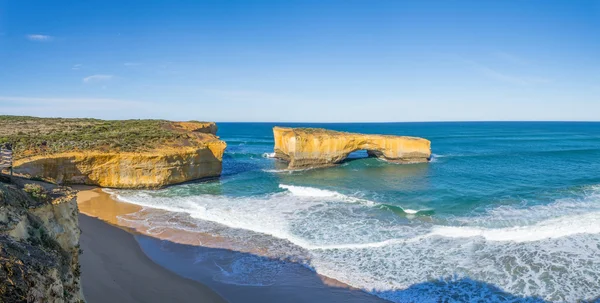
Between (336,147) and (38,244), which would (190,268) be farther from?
(336,147)

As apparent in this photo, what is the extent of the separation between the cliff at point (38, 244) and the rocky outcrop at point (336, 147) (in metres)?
25.9

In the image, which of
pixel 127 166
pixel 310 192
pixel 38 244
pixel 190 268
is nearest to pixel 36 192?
pixel 38 244

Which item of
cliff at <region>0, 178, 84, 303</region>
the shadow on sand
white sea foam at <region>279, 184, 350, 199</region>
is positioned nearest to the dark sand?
the shadow on sand

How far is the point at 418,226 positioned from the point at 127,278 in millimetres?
11884

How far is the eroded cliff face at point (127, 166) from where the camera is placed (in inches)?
798

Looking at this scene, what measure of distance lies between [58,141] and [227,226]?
1374 cm

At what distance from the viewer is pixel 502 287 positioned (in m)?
10.9

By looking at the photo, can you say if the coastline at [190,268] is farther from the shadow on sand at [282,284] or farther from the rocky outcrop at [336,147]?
the rocky outcrop at [336,147]

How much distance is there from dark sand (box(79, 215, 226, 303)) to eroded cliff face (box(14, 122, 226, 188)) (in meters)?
8.25

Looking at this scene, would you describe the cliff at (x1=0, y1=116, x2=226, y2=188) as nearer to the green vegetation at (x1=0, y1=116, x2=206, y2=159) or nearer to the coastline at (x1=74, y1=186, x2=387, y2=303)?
the green vegetation at (x1=0, y1=116, x2=206, y2=159)

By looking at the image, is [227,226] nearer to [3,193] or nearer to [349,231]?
[349,231]

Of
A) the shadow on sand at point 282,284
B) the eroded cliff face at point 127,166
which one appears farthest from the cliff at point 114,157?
the shadow on sand at point 282,284

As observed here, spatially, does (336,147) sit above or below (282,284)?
above

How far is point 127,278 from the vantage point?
1127cm
